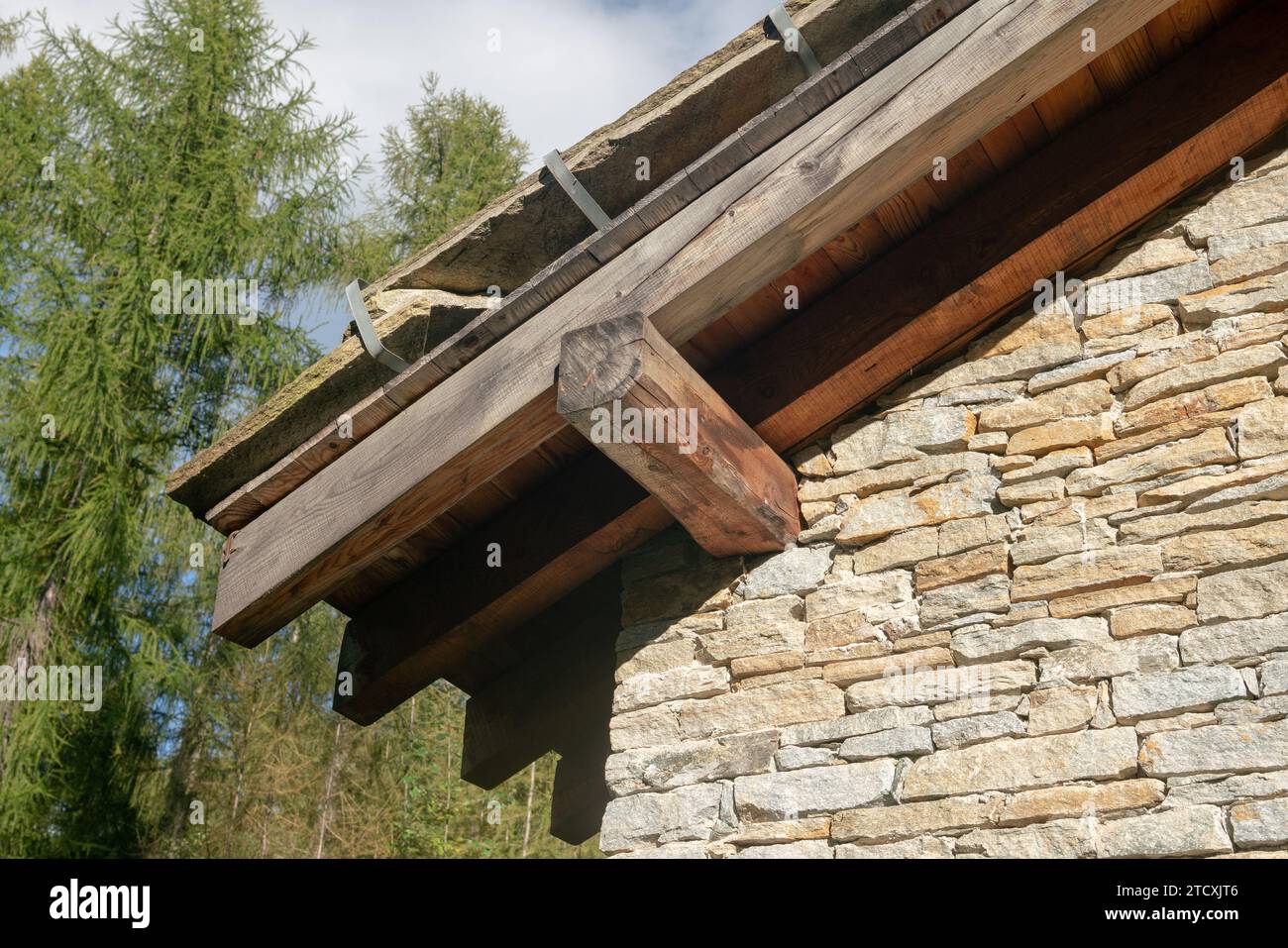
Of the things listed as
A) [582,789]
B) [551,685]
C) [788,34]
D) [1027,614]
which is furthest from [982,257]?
[582,789]

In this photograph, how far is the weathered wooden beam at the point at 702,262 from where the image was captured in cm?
266

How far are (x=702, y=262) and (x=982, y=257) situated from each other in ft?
2.68

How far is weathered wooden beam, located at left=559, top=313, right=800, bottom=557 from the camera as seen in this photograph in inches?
105

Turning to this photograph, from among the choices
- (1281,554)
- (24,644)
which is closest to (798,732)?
(1281,554)

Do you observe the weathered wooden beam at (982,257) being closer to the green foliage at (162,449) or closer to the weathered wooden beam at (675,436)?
the weathered wooden beam at (675,436)

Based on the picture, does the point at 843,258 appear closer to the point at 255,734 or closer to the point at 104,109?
the point at 255,734

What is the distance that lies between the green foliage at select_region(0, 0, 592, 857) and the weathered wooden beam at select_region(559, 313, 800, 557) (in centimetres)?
431

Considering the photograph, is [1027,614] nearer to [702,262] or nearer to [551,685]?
[702,262]

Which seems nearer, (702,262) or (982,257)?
(702,262)

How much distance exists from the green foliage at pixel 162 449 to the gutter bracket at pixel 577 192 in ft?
15.9

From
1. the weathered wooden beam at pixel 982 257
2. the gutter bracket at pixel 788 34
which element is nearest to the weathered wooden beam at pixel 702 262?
the gutter bracket at pixel 788 34

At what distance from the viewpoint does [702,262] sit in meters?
2.71

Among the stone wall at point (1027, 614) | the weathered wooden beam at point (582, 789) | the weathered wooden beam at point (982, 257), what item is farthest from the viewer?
the weathered wooden beam at point (582, 789)

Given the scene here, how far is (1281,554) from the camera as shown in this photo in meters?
2.58
